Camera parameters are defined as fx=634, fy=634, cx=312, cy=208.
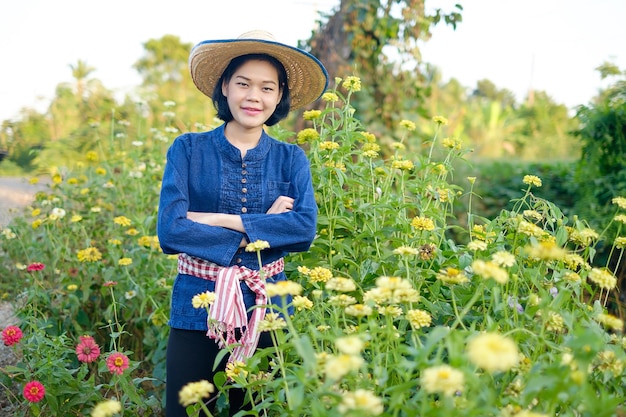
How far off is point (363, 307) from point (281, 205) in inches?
25.8

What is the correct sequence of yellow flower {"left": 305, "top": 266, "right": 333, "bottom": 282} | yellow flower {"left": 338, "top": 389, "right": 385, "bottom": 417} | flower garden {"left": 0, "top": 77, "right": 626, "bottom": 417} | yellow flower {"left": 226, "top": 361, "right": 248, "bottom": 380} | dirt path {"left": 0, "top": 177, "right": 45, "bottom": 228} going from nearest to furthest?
yellow flower {"left": 338, "top": 389, "right": 385, "bottom": 417} < flower garden {"left": 0, "top": 77, "right": 626, "bottom": 417} < yellow flower {"left": 226, "top": 361, "right": 248, "bottom": 380} < yellow flower {"left": 305, "top": 266, "right": 333, "bottom": 282} < dirt path {"left": 0, "top": 177, "right": 45, "bottom": 228}

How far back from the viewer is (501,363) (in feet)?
2.64

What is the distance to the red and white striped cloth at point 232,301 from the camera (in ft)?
5.56

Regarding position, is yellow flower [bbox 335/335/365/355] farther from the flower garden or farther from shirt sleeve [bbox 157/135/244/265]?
shirt sleeve [bbox 157/135/244/265]

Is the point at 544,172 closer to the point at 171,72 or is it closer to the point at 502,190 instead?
the point at 502,190

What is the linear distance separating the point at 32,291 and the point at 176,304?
3.07ft

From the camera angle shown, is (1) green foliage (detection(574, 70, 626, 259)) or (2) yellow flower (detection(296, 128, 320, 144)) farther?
(1) green foliage (detection(574, 70, 626, 259))

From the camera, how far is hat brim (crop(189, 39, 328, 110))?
1833 millimetres

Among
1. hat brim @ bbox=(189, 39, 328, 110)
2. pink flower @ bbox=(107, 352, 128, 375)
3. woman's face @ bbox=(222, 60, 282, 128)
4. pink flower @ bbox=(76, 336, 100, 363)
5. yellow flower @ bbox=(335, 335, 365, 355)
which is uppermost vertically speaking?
hat brim @ bbox=(189, 39, 328, 110)

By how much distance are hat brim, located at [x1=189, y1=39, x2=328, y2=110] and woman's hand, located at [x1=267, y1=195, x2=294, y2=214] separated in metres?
0.43

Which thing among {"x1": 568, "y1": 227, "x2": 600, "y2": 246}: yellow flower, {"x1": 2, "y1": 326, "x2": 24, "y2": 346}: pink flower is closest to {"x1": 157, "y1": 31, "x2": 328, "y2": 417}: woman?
{"x1": 2, "y1": 326, "x2": 24, "y2": 346}: pink flower

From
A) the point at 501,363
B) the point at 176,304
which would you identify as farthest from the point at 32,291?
the point at 501,363

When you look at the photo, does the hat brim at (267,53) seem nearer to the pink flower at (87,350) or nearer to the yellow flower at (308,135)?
the yellow flower at (308,135)

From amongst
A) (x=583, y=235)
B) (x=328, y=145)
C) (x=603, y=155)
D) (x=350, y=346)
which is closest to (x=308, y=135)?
(x=328, y=145)
